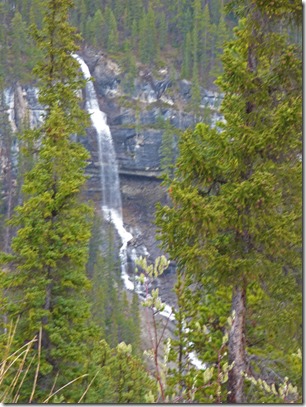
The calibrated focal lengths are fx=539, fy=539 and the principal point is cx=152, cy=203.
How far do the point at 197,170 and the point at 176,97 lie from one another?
6738 cm

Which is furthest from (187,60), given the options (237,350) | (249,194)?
(237,350)

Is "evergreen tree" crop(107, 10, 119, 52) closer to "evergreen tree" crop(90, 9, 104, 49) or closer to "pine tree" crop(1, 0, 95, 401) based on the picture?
"evergreen tree" crop(90, 9, 104, 49)

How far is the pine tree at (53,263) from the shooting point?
10469 mm

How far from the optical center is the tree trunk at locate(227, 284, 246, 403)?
6239 mm

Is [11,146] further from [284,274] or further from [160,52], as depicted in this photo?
[284,274]

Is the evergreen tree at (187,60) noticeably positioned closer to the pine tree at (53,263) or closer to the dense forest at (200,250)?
the dense forest at (200,250)

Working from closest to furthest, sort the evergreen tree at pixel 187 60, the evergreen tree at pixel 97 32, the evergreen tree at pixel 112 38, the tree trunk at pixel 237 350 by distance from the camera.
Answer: the tree trunk at pixel 237 350, the evergreen tree at pixel 112 38, the evergreen tree at pixel 97 32, the evergreen tree at pixel 187 60

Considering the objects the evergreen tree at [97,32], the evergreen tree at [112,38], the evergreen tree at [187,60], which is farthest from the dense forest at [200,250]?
the evergreen tree at [97,32]

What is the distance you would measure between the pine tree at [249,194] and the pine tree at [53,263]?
4410 millimetres

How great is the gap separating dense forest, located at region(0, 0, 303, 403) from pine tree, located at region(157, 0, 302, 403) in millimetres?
18

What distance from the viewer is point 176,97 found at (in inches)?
2854

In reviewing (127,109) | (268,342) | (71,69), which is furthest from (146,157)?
(268,342)

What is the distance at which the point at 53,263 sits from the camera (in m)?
10.5

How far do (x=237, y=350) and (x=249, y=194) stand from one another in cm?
186
